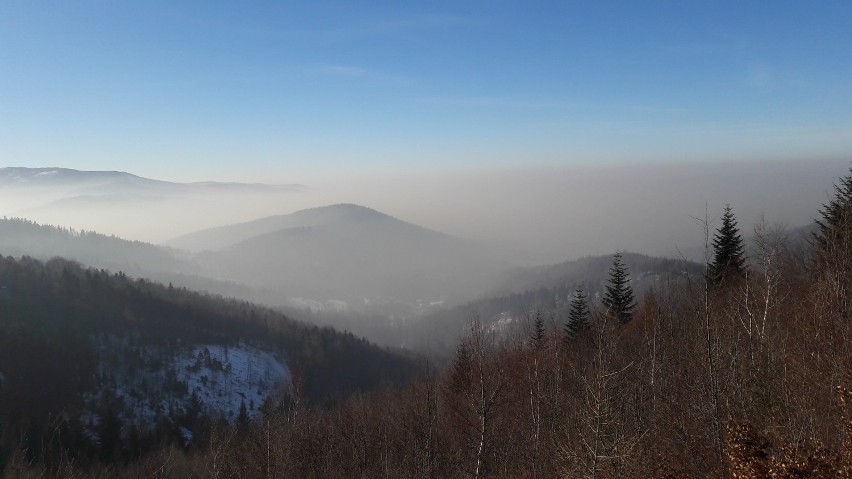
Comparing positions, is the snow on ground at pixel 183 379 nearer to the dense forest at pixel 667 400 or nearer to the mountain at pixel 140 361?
the mountain at pixel 140 361

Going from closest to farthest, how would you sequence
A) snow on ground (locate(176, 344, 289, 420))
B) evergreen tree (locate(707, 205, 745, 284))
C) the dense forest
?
the dense forest
evergreen tree (locate(707, 205, 745, 284))
snow on ground (locate(176, 344, 289, 420))

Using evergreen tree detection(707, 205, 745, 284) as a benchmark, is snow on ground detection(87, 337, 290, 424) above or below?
below

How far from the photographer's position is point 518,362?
34719mm

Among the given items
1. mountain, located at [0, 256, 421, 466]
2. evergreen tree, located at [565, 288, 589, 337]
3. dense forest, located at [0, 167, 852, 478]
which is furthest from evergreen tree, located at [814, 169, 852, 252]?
mountain, located at [0, 256, 421, 466]

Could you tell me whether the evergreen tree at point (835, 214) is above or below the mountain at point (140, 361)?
above

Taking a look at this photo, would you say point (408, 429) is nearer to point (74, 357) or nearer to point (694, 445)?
point (694, 445)

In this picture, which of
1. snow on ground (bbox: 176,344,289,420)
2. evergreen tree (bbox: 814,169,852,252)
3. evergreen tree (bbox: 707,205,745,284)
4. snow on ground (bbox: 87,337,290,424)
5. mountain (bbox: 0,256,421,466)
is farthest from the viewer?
snow on ground (bbox: 176,344,289,420)

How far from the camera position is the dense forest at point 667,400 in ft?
38.6

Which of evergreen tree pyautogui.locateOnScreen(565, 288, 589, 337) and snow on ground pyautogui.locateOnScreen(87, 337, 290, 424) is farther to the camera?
snow on ground pyautogui.locateOnScreen(87, 337, 290, 424)

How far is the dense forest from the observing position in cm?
1176

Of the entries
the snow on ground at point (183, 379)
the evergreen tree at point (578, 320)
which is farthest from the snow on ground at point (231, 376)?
the evergreen tree at point (578, 320)

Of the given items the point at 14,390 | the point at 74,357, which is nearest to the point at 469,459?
the point at 14,390

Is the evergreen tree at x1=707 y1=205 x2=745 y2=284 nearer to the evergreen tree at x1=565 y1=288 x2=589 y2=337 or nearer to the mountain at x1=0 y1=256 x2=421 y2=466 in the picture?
the evergreen tree at x1=565 y1=288 x2=589 y2=337

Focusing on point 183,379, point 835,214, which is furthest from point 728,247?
point 183,379
